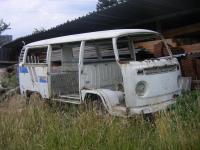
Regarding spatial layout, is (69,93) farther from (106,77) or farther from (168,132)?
(168,132)

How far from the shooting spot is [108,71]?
10.6 m

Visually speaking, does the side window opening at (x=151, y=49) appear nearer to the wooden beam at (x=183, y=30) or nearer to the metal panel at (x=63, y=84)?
the wooden beam at (x=183, y=30)

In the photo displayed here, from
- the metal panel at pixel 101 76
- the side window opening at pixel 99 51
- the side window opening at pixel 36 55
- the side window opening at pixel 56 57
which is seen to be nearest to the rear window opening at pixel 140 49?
the side window opening at pixel 99 51

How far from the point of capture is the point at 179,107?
26.2ft

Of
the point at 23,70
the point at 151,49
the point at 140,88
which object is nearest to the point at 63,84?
the point at 23,70

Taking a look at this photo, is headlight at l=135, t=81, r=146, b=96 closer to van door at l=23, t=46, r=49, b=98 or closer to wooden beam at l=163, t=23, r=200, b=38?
van door at l=23, t=46, r=49, b=98

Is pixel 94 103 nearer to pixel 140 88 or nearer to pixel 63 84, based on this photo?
pixel 140 88

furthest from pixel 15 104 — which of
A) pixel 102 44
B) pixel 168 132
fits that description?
pixel 168 132

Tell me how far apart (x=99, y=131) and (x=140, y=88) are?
221 centimetres

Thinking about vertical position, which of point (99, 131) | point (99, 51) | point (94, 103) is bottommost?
point (99, 131)

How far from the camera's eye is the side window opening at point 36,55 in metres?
12.4

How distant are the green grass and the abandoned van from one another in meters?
0.83

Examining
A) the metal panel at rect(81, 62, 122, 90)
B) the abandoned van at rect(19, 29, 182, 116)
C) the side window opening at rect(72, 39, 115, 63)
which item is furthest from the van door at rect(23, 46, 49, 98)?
the metal panel at rect(81, 62, 122, 90)

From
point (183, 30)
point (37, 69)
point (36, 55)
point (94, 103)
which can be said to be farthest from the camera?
point (183, 30)
